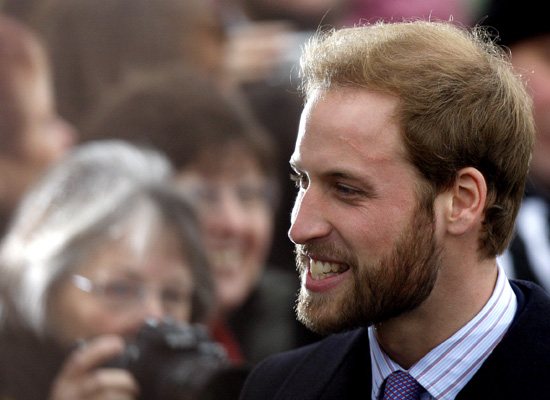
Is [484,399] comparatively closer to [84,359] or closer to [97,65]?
[84,359]

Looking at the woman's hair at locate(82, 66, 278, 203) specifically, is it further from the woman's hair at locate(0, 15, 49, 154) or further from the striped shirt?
the striped shirt

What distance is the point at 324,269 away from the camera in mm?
2057

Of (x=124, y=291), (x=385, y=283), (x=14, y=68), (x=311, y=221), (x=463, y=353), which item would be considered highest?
(x=14, y=68)

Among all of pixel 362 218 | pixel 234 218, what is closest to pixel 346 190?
pixel 362 218

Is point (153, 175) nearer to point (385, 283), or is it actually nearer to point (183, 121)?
point (183, 121)

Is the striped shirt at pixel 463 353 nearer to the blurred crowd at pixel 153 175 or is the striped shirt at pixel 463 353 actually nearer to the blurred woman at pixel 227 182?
the blurred crowd at pixel 153 175

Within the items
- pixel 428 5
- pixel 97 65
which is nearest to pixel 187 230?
pixel 97 65

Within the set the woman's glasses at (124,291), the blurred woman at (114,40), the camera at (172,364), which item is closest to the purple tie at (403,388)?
the camera at (172,364)

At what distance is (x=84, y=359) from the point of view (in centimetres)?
372

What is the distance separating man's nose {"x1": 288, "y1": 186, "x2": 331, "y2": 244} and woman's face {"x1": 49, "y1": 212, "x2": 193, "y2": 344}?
198cm

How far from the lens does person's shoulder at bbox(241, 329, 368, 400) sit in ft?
7.44

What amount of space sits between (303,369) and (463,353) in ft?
1.72

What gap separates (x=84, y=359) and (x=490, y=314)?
2.28 m

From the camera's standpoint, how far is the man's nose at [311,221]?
6.57ft
